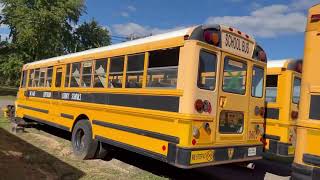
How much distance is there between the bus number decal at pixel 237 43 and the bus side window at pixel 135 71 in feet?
4.90

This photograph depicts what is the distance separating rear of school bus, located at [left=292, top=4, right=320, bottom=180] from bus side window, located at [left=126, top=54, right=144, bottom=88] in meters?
2.92

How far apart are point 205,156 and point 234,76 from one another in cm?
160

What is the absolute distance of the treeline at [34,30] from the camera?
3853 cm

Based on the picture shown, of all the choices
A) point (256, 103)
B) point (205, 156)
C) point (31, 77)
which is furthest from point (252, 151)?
point (31, 77)

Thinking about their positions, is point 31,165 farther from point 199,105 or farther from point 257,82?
point 257,82

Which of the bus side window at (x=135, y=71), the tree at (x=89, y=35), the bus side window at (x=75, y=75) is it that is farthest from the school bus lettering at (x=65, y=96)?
the tree at (x=89, y=35)

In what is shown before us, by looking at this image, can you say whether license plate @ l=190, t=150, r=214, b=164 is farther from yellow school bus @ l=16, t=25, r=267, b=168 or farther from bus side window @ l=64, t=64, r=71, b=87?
bus side window @ l=64, t=64, r=71, b=87

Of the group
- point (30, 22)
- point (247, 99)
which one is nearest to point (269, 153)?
point (247, 99)

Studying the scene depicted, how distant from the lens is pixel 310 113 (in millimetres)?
5211

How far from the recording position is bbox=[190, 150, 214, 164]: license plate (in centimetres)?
633

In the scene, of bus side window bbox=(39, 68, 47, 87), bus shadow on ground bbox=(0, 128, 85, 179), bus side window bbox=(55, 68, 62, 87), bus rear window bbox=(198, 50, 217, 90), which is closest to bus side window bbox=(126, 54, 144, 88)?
bus rear window bbox=(198, 50, 217, 90)

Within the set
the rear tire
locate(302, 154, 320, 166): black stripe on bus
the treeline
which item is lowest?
the rear tire

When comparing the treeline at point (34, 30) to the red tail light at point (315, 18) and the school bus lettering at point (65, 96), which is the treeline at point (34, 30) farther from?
the red tail light at point (315, 18)

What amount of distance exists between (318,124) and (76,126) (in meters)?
5.84
